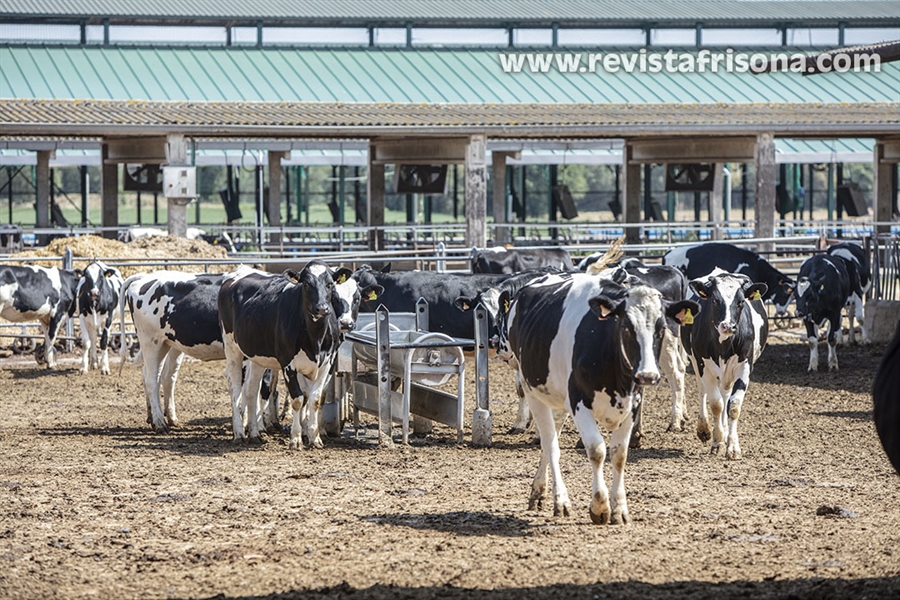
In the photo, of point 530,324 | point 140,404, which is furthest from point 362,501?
point 140,404

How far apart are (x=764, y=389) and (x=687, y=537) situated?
7868mm

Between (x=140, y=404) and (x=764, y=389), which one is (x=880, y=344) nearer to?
(x=764, y=389)

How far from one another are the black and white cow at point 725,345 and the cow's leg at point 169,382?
5069mm

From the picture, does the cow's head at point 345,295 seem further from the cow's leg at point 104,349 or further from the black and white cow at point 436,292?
the cow's leg at point 104,349

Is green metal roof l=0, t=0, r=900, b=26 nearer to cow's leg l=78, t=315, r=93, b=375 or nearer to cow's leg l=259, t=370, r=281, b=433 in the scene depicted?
cow's leg l=78, t=315, r=93, b=375

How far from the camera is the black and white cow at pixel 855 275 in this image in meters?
18.8

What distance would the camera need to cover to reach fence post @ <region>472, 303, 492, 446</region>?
1091 cm

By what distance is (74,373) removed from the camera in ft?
55.0

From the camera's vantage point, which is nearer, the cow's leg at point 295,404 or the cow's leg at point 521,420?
the cow's leg at point 295,404

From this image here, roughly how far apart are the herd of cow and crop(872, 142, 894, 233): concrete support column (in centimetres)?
1018

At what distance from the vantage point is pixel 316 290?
1062 centimetres

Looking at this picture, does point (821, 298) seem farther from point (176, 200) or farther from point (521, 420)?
point (176, 200)

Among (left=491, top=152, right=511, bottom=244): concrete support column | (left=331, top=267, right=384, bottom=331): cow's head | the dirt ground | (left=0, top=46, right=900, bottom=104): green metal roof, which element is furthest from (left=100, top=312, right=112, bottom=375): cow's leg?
(left=491, top=152, right=511, bottom=244): concrete support column

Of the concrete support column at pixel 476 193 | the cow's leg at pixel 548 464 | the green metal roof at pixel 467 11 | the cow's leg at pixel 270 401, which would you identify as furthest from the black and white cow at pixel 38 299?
the green metal roof at pixel 467 11
